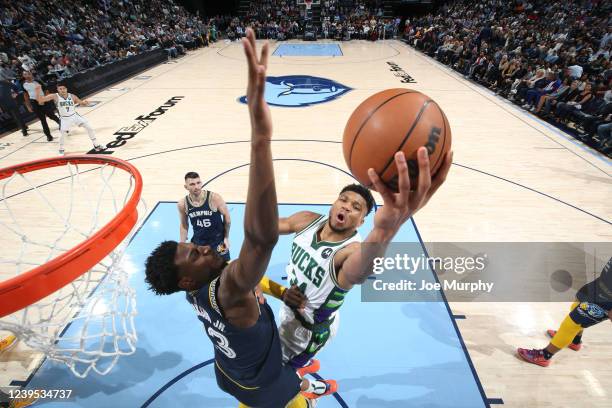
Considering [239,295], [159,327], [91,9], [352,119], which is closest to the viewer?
[239,295]

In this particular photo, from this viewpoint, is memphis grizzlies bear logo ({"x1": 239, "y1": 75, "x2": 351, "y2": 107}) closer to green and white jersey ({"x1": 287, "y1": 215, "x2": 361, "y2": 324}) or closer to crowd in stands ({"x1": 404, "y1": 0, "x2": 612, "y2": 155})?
crowd in stands ({"x1": 404, "y1": 0, "x2": 612, "y2": 155})

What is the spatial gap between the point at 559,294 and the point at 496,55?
1105 cm

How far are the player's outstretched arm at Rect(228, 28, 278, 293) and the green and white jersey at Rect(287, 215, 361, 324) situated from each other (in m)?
1.09

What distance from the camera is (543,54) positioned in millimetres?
12094

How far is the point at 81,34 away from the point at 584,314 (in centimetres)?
1931

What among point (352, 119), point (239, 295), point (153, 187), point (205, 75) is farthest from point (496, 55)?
point (239, 295)

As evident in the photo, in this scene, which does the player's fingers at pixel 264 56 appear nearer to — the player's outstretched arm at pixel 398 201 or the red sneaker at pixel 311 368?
the player's outstretched arm at pixel 398 201

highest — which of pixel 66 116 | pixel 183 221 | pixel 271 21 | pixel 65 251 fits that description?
pixel 271 21

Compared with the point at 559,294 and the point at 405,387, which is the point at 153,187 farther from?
Result: the point at 559,294

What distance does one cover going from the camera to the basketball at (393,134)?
1604 millimetres

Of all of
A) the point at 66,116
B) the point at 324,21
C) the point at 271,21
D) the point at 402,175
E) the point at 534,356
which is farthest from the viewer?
the point at 271,21

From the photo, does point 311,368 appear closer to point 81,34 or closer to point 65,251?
point 65,251

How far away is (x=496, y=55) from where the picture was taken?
1245 centimetres

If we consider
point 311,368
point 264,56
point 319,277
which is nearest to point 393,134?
point 264,56
